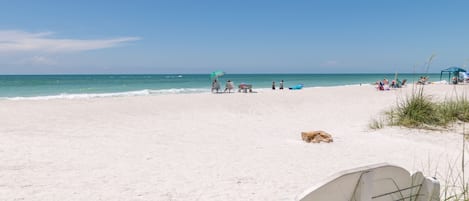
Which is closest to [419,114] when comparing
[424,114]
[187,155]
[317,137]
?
[424,114]

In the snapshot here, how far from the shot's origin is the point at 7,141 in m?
5.95

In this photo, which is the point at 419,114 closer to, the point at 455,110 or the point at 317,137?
the point at 455,110

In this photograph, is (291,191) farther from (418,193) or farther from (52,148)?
(52,148)

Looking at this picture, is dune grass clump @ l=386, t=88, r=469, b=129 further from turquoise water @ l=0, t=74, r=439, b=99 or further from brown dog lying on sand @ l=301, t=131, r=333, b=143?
brown dog lying on sand @ l=301, t=131, r=333, b=143

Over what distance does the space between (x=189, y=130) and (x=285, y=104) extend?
6.99 m

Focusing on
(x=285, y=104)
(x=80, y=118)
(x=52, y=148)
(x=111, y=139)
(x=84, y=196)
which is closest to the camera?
(x=84, y=196)

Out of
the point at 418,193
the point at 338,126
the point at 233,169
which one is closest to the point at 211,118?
the point at 338,126

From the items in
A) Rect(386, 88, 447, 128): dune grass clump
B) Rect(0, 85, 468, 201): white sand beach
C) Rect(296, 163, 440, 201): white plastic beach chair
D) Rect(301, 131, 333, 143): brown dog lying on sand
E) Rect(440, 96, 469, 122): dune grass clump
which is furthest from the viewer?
Rect(440, 96, 469, 122): dune grass clump

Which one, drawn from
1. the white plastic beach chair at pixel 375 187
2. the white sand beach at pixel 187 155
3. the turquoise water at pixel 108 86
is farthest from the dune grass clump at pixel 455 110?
the white plastic beach chair at pixel 375 187

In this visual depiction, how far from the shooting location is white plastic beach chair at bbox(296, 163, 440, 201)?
1.30 meters

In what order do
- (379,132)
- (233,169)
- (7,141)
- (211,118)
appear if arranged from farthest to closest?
(211,118), (379,132), (7,141), (233,169)

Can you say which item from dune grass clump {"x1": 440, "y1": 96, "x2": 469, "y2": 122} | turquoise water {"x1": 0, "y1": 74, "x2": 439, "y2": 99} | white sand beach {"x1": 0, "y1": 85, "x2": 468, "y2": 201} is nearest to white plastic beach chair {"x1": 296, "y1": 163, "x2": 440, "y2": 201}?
white sand beach {"x1": 0, "y1": 85, "x2": 468, "y2": 201}

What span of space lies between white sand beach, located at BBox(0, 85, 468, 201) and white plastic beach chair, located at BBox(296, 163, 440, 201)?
185 centimetres

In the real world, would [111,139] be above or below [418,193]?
below
